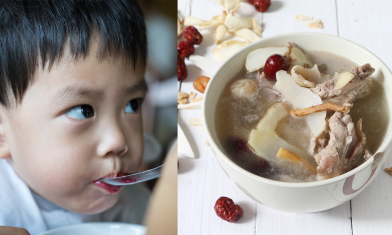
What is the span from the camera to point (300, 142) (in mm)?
471

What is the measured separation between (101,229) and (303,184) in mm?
214

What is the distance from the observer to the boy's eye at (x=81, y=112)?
17.7 inches

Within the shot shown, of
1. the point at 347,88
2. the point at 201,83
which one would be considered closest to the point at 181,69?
the point at 201,83

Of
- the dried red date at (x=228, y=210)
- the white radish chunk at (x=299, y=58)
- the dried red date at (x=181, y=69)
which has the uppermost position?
the white radish chunk at (x=299, y=58)

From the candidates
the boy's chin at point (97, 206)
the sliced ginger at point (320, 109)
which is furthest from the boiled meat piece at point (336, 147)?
the boy's chin at point (97, 206)

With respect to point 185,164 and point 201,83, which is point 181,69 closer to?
point 201,83

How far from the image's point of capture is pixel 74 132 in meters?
0.45

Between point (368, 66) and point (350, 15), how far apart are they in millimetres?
265

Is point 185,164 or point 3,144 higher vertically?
point 3,144

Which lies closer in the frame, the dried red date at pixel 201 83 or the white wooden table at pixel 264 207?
the white wooden table at pixel 264 207

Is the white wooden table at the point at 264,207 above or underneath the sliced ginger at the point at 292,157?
underneath

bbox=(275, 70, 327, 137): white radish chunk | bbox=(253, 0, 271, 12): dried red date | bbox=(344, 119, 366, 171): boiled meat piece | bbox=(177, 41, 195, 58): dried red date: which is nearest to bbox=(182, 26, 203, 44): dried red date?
bbox=(177, 41, 195, 58): dried red date

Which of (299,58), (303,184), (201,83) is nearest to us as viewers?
(303,184)

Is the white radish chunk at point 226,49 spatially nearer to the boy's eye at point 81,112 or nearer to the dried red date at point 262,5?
the dried red date at point 262,5
